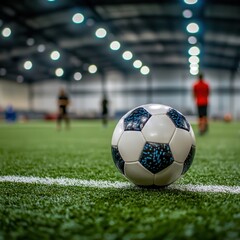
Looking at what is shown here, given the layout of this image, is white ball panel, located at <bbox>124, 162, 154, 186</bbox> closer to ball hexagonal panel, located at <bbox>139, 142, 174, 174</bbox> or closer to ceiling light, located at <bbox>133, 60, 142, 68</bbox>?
ball hexagonal panel, located at <bbox>139, 142, 174, 174</bbox>

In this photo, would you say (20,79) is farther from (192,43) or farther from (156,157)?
(156,157)

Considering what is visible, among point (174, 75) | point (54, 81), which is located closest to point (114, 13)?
Result: point (174, 75)

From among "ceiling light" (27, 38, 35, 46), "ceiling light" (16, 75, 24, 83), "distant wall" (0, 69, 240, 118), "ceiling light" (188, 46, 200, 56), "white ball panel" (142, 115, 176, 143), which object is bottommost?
"white ball panel" (142, 115, 176, 143)

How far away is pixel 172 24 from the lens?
73.6ft

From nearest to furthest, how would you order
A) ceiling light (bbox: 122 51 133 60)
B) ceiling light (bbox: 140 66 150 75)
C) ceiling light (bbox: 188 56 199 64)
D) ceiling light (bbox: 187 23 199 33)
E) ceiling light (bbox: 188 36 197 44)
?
ceiling light (bbox: 187 23 199 33) → ceiling light (bbox: 188 36 197 44) → ceiling light (bbox: 122 51 133 60) → ceiling light (bbox: 188 56 199 64) → ceiling light (bbox: 140 66 150 75)

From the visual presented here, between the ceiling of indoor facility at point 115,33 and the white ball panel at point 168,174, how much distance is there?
Result: 16362mm

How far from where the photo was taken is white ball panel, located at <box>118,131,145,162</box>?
226 centimetres

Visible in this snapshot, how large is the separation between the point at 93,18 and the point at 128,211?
794 inches

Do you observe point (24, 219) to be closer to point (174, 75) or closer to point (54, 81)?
point (174, 75)

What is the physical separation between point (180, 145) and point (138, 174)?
1.22ft

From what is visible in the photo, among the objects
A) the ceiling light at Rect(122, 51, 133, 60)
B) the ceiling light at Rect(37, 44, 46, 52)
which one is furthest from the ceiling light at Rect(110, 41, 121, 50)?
the ceiling light at Rect(37, 44, 46, 52)

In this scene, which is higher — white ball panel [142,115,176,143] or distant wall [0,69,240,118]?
distant wall [0,69,240,118]

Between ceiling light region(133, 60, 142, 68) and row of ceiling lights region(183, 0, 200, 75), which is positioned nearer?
row of ceiling lights region(183, 0, 200, 75)

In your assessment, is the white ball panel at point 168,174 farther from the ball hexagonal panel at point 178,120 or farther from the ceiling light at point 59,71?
the ceiling light at point 59,71
